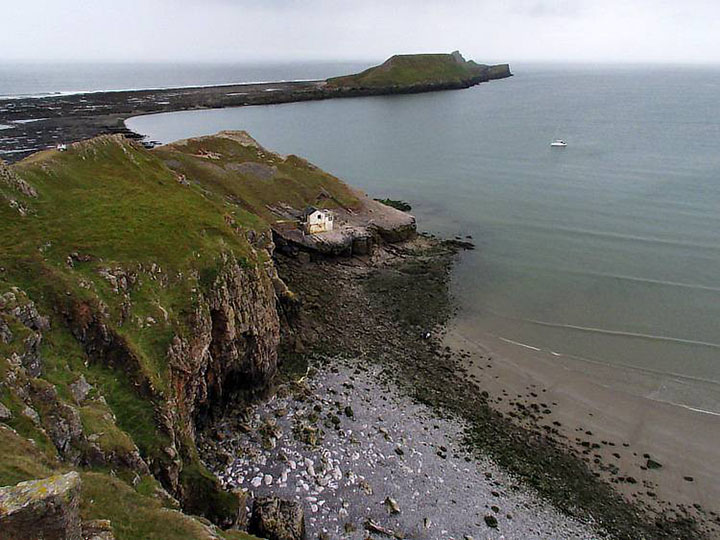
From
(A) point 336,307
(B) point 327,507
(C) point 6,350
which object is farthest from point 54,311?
(A) point 336,307

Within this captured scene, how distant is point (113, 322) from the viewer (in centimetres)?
2398

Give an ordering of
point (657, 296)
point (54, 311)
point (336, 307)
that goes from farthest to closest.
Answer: point (657, 296) < point (336, 307) < point (54, 311)

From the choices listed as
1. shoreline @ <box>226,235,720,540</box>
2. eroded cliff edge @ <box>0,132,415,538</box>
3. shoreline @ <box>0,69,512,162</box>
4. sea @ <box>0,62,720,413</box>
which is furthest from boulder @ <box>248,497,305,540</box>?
shoreline @ <box>0,69,512,162</box>

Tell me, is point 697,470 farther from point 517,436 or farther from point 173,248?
point 173,248

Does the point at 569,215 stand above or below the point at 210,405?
above

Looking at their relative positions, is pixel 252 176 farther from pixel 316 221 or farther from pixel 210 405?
pixel 210 405

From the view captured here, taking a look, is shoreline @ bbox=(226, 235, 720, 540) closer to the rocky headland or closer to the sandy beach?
the rocky headland

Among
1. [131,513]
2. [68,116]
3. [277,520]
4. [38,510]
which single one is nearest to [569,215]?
[277,520]

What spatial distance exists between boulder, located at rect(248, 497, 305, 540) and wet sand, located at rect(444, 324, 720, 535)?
56.6 feet

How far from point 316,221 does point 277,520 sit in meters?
38.9

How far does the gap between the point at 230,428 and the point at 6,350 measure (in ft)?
45.1

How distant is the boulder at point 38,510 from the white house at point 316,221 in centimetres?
4728

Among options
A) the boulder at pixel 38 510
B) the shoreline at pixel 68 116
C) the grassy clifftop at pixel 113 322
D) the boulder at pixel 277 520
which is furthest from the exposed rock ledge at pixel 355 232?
the shoreline at pixel 68 116

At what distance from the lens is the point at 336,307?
4678 centimetres
